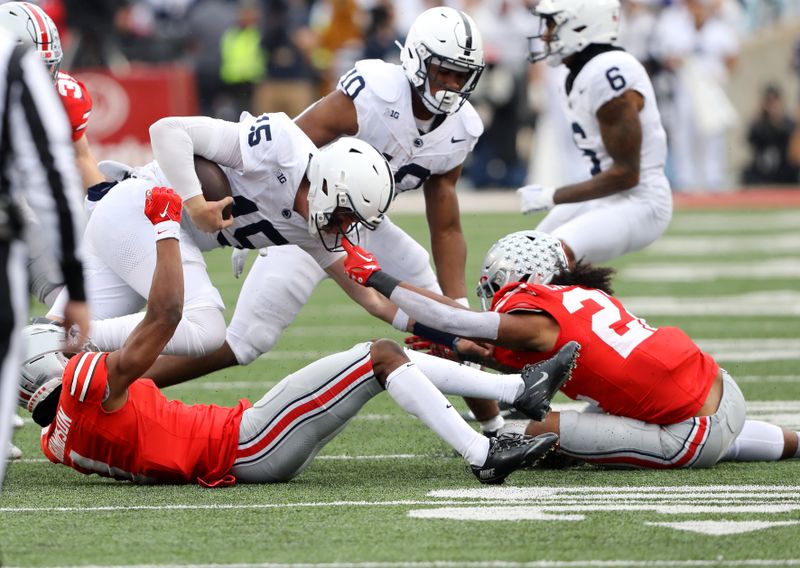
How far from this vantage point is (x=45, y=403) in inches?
186

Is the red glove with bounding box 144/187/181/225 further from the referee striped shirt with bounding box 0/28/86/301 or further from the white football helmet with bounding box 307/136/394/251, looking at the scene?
the referee striped shirt with bounding box 0/28/86/301

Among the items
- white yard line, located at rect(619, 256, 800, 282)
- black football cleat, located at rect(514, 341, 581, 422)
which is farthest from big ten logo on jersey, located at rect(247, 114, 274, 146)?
white yard line, located at rect(619, 256, 800, 282)

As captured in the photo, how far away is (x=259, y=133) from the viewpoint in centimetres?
510

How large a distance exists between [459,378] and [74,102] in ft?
6.75

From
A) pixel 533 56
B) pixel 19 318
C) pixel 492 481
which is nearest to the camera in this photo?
pixel 19 318

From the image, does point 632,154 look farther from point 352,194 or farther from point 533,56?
point 352,194

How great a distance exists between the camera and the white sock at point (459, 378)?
15.5 feet

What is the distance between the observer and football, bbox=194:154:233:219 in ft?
17.0

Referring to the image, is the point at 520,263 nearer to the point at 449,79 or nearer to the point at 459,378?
the point at 459,378

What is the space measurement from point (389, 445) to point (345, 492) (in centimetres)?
102

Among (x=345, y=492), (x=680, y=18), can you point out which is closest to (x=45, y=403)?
(x=345, y=492)

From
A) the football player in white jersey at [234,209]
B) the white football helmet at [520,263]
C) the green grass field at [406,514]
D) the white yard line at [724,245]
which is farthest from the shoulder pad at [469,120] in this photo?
the white yard line at [724,245]

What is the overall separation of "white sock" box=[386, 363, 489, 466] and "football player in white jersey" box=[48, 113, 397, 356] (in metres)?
0.57

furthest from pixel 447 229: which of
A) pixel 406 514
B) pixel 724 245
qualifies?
pixel 724 245
